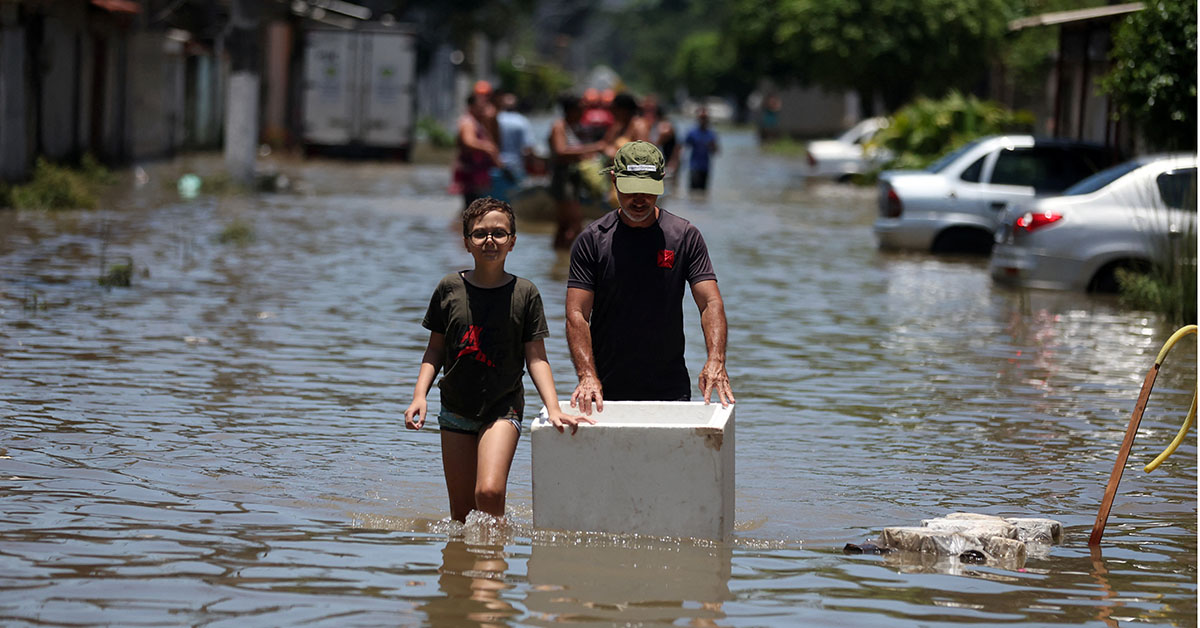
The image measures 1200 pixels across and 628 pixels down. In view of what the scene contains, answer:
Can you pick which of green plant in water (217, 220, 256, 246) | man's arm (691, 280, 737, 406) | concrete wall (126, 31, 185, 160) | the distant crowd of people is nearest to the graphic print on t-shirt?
man's arm (691, 280, 737, 406)

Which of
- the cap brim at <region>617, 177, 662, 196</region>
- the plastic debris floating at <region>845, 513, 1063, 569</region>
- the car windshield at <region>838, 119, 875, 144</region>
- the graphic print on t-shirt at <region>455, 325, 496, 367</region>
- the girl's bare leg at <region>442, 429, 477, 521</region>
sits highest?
the cap brim at <region>617, 177, 662, 196</region>

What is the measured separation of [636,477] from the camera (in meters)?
6.69

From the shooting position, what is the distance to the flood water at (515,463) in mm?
6246

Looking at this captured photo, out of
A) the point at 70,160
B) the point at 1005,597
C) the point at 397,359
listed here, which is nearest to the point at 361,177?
the point at 70,160

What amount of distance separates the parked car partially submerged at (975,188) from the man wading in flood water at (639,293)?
13880 mm

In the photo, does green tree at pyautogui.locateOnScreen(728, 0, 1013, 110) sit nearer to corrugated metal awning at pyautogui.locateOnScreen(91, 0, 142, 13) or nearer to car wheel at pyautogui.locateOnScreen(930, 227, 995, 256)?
corrugated metal awning at pyautogui.locateOnScreen(91, 0, 142, 13)

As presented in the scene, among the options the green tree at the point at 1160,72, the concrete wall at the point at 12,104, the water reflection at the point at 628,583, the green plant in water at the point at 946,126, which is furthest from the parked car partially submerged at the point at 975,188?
the water reflection at the point at 628,583

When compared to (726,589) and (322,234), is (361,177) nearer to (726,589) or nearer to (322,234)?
(322,234)

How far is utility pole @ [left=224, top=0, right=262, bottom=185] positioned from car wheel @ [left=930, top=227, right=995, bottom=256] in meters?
11.5

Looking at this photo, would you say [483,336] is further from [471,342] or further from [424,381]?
[424,381]

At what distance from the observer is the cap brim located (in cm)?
692


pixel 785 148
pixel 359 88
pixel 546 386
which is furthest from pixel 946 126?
pixel 785 148

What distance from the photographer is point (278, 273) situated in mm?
17109

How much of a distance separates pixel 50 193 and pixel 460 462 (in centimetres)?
1764
